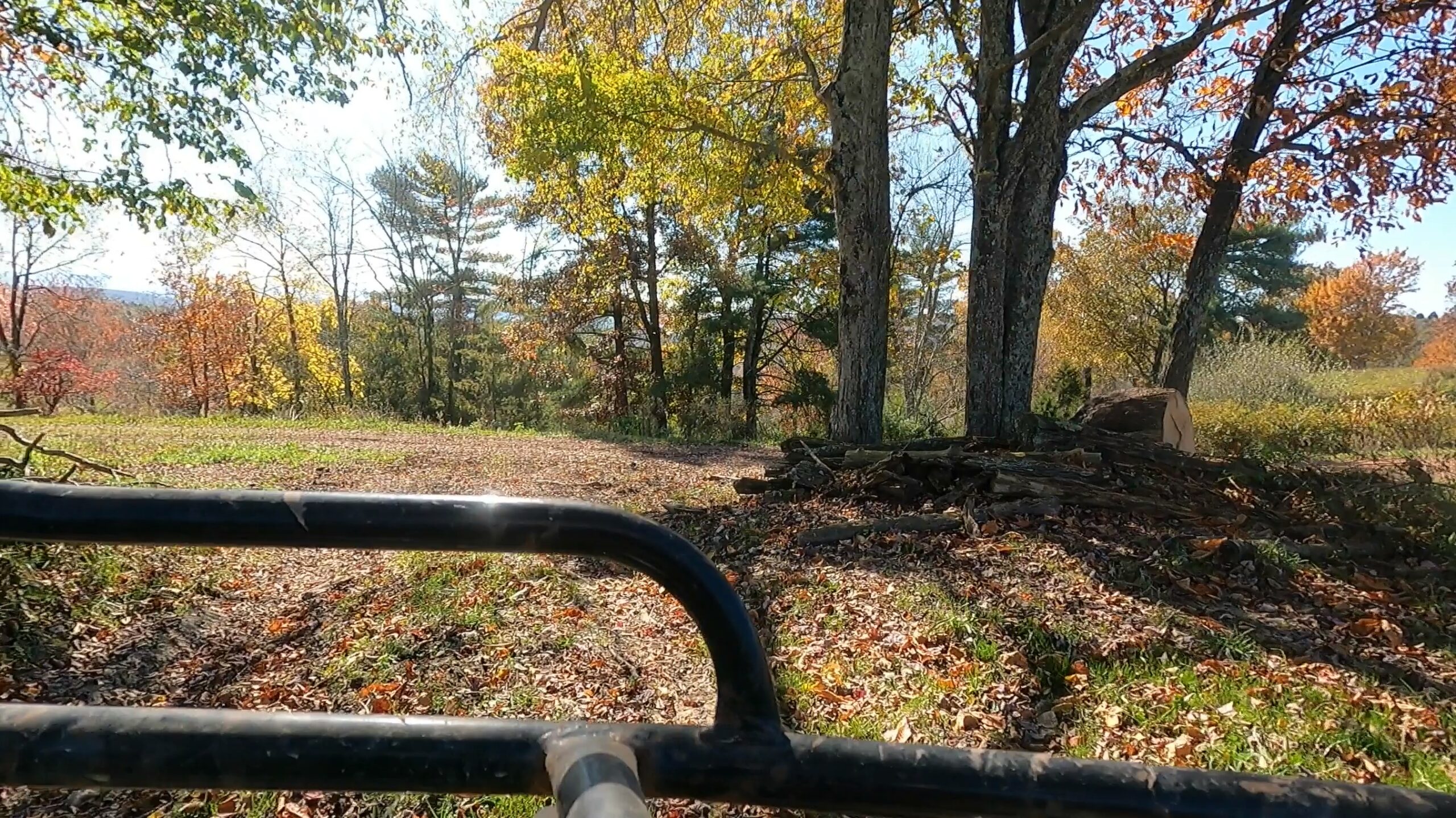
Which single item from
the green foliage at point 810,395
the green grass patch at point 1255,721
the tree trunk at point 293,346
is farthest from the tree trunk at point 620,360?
the green grass patch at point 1255,721

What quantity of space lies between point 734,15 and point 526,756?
11129 millimetres

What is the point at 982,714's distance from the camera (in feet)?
10.1

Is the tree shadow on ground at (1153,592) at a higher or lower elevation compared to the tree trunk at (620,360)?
lower

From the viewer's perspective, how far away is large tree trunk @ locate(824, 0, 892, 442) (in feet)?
22.0

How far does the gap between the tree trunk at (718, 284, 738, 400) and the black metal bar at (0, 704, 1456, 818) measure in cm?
1762

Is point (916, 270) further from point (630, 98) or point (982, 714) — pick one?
point (982, 714)

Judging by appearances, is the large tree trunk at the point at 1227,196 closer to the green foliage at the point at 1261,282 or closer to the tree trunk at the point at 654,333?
the tree trunk at the point at 654,333

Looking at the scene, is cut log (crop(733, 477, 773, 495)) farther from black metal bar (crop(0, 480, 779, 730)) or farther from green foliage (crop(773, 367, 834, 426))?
green foliage (crop(773, 367, 834, 426))

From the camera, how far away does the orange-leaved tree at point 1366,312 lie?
37562 mm

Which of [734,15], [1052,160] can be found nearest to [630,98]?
[734,15]

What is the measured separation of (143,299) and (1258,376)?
43.4 m

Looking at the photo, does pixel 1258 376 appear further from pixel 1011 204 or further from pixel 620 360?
pixel 620 360

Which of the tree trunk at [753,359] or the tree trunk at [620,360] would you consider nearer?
the tree trunk at [753,359]

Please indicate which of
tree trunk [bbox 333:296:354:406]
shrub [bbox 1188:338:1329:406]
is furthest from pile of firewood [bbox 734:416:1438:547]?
tree trunk [bbox 333:296:354:406]
